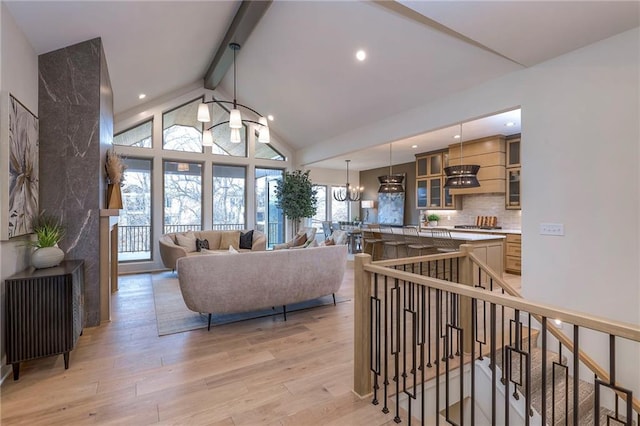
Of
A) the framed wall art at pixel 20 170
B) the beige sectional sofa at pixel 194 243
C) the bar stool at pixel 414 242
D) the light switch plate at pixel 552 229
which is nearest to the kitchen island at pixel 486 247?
the bar stool at pixel 414 242

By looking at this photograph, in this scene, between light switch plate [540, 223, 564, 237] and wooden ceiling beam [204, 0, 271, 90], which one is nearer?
light switch plate [540, 223, 564, 237]

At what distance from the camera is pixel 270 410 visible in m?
2.12

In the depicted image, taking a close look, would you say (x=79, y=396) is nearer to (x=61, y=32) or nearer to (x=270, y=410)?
(x=270, y=410)

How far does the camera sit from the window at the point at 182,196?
703 cm

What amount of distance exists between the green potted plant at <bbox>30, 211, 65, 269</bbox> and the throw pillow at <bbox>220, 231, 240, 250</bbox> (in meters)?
3.77

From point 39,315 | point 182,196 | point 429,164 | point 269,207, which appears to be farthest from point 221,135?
point 39,315

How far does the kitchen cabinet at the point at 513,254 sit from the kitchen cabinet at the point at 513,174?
714 mm

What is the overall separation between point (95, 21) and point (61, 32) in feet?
1.09

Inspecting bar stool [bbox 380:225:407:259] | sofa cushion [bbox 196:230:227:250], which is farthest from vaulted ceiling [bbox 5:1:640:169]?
sofa cushion [bbox 196:230:227:250]

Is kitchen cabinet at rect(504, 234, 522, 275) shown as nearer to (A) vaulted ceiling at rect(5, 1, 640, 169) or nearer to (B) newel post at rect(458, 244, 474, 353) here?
(A) vaulted ceiling at rect(5, 1, 640, 169)

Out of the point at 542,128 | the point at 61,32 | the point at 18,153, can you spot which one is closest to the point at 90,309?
the point at 18,153

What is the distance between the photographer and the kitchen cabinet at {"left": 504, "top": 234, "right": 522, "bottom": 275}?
20.6 ft

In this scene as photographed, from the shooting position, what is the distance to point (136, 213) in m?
6.68

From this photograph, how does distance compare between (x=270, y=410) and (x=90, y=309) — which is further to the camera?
(x=90, y=309)
